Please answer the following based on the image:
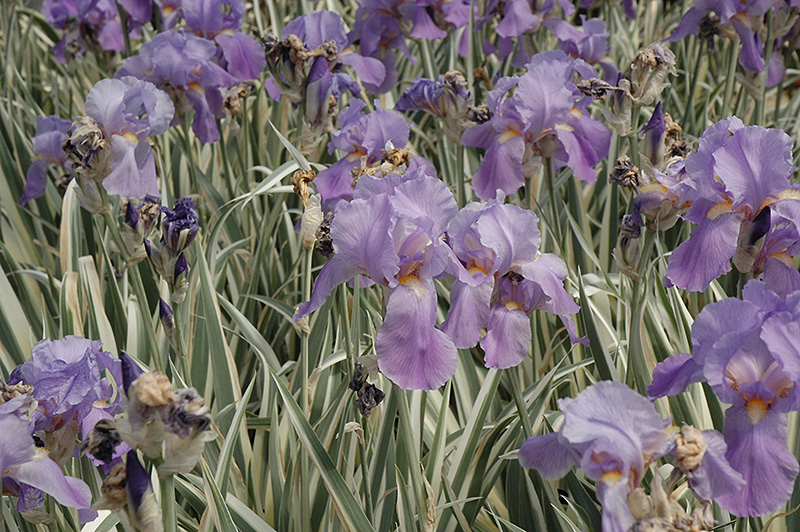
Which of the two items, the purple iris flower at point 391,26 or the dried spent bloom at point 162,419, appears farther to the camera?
the purple iris flower at point 391,26

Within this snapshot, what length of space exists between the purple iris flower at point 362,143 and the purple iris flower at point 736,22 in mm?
1081

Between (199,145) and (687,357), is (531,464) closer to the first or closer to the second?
(687,357)

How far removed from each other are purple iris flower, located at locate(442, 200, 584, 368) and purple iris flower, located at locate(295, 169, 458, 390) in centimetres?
5

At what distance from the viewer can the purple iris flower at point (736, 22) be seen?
2148 mm

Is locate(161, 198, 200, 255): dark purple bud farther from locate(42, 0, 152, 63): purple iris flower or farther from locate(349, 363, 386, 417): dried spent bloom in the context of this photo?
locate(42, 0, 152, 63): purple iris flower

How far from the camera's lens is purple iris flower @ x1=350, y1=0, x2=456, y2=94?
2.50 metres

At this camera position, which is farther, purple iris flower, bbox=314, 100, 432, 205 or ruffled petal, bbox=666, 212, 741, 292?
purple iris flower, bbox=314, 100, 432, 205

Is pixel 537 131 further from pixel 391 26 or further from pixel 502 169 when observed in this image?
pixel 391 26

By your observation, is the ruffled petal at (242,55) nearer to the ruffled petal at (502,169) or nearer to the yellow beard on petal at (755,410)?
the ruffled petal at (502,169)

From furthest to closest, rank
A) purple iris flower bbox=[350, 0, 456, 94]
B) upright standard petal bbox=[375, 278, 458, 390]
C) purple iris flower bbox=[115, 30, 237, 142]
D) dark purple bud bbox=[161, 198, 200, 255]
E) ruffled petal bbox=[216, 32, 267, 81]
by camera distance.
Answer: purple iris flower bbox=[350, 0, 456, 94], ruffled petal bbox=[216, 32, 267, 81], purple iris flower bbox=[115, 30, 237, 142], dark purple bud bbox=[161, 198, 200, 255], upright standard petal bbox=[375, 278, 458, 390]

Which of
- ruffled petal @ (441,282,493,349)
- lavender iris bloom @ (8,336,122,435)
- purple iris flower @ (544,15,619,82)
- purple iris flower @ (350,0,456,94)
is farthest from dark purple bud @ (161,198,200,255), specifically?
purple iris flower @ (544,15,619,82)

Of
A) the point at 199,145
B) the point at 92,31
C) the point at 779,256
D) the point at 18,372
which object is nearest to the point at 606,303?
Answer: the point at 779,256

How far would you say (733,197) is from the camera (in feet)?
3.85

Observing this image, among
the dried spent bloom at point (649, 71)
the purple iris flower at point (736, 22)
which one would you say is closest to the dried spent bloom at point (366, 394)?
the dried spent bloom at point (649, 71)
